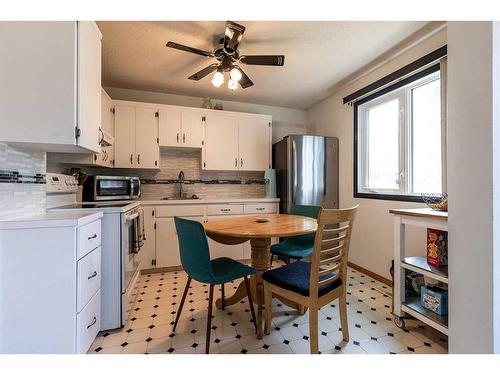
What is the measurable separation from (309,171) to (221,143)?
1.31m

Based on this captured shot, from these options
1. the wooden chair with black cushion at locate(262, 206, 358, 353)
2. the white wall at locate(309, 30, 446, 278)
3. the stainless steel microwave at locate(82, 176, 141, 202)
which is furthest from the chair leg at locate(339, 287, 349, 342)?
the stainless steel microwave at locate(82, 176, 141, 202)

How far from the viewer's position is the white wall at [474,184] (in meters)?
0.70

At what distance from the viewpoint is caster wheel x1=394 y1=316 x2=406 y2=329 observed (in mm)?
1635

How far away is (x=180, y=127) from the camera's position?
301 cm

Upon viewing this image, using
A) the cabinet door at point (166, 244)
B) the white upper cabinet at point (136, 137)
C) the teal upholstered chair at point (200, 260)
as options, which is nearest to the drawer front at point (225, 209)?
the cabinet door at point (166, 244)

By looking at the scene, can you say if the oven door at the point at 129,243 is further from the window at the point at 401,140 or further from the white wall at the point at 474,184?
the window at the point at 401,140

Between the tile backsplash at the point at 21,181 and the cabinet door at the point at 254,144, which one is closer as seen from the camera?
the tile backsplash at the point at 21,181

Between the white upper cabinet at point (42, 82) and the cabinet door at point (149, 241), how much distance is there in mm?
1439

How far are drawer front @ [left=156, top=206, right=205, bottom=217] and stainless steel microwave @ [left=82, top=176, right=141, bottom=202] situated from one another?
0.37 m

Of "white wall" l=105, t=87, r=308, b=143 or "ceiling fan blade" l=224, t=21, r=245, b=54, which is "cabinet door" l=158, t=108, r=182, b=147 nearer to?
"white wall" l=105, t=87, r=308, b=143

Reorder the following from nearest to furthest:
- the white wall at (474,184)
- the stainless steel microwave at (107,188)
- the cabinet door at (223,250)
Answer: the white wall at (474,184) < the stainless steel microwave at (107,188) < the cabinet door at (223,250)

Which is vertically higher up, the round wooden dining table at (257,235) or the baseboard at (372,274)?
the round wooden dining table at (257,235)
